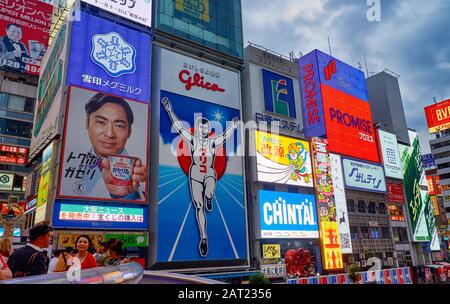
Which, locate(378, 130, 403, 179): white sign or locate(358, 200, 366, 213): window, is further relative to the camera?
locate(378, 130, 403, 179): white sign

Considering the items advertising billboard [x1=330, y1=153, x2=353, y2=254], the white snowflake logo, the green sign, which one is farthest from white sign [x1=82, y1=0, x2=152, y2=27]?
advertising billboard [x1=330, y1=153, x2=353, y2=254]

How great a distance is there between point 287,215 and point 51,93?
25.7m

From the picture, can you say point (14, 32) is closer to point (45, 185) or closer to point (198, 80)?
point (198, 80)

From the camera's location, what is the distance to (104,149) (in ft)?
91.5

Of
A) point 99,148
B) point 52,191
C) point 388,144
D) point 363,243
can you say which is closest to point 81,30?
point 99,148

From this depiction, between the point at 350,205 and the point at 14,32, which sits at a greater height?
the point at 14,32

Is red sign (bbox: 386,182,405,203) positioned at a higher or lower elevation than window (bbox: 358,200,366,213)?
higher

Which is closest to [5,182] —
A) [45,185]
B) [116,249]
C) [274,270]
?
[45,185]

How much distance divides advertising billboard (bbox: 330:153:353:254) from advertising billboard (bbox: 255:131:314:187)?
4.63 m

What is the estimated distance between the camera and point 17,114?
53.9m

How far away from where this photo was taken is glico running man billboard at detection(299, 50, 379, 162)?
1822 inches

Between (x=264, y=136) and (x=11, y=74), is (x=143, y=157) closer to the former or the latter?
(x=264, y=136)

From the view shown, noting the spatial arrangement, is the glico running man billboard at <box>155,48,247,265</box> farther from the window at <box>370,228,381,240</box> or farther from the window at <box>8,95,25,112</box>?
the window at <box>8,95,25,112</box>

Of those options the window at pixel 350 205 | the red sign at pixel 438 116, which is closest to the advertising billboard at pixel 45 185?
the window at pixel 350 205
